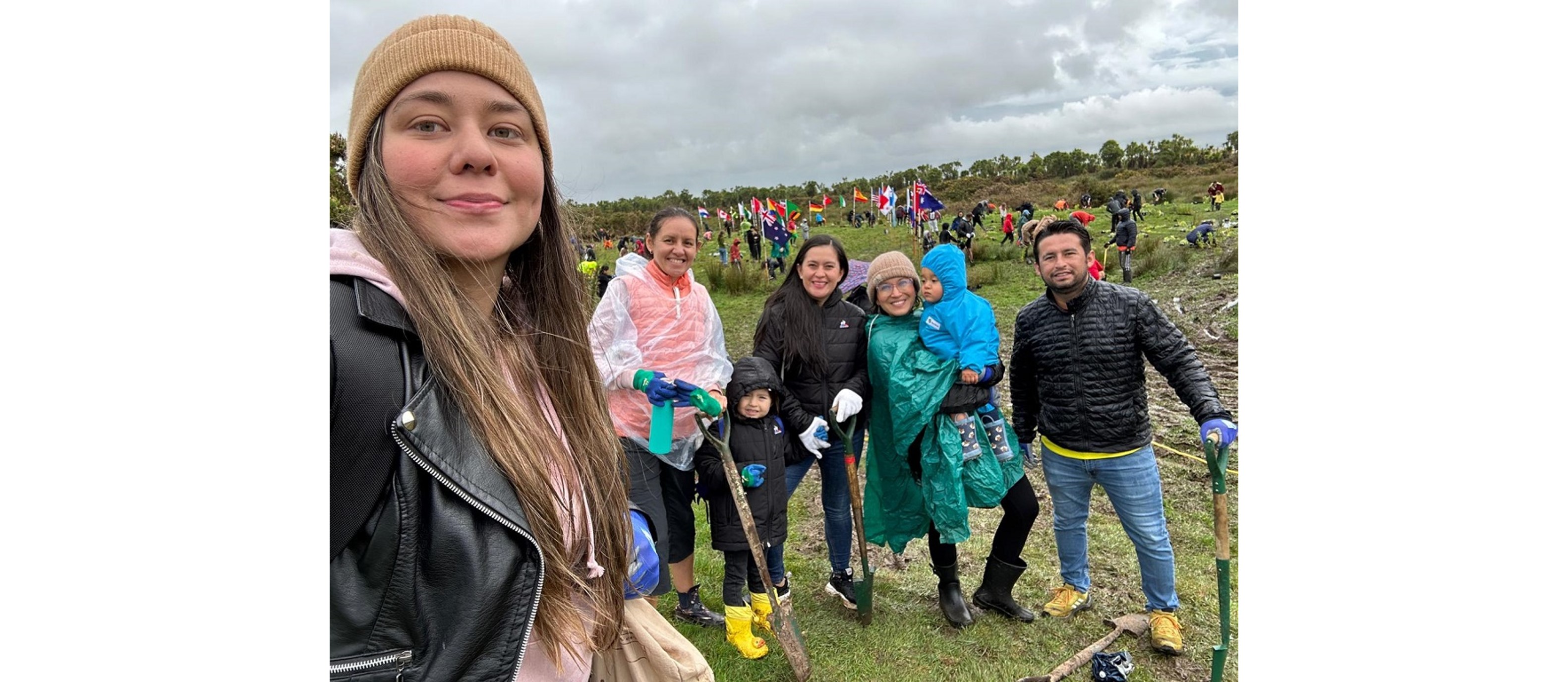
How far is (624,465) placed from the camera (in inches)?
54.9

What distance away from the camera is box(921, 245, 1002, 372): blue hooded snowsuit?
3549 millimetres

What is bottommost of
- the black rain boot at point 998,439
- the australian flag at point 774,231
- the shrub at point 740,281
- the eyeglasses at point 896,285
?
the black rain boot at point 998,439

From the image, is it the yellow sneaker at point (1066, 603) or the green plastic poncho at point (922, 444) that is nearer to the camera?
the green plastic poncho at point (922, 444)

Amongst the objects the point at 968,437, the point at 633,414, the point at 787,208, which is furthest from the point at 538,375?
the point at 787,208

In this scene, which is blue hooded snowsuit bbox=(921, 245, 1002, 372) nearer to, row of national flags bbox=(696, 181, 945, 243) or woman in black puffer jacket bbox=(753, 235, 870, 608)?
woman in black puffer jacket bbox=(753, 235, 870, 608)

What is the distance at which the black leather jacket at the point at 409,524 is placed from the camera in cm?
83

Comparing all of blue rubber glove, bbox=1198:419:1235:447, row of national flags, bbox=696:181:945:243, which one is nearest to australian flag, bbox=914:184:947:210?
Answer: row of national flags, bbox=696:181:945:243

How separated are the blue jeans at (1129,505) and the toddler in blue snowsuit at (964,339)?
335 mm

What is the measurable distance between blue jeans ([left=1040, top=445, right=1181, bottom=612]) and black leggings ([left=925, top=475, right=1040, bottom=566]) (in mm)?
132

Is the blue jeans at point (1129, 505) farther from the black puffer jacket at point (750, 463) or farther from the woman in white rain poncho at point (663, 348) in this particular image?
the woman in white rain poncho at point (663, 348)

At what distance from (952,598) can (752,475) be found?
1465 millimetres

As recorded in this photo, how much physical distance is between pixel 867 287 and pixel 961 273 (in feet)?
1.69

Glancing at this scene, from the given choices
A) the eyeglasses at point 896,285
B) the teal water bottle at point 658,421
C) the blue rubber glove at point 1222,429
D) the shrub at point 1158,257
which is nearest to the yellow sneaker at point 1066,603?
the blue rubber glove at point 1222,429

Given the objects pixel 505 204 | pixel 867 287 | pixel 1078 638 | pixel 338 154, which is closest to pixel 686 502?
pixel 867 287
